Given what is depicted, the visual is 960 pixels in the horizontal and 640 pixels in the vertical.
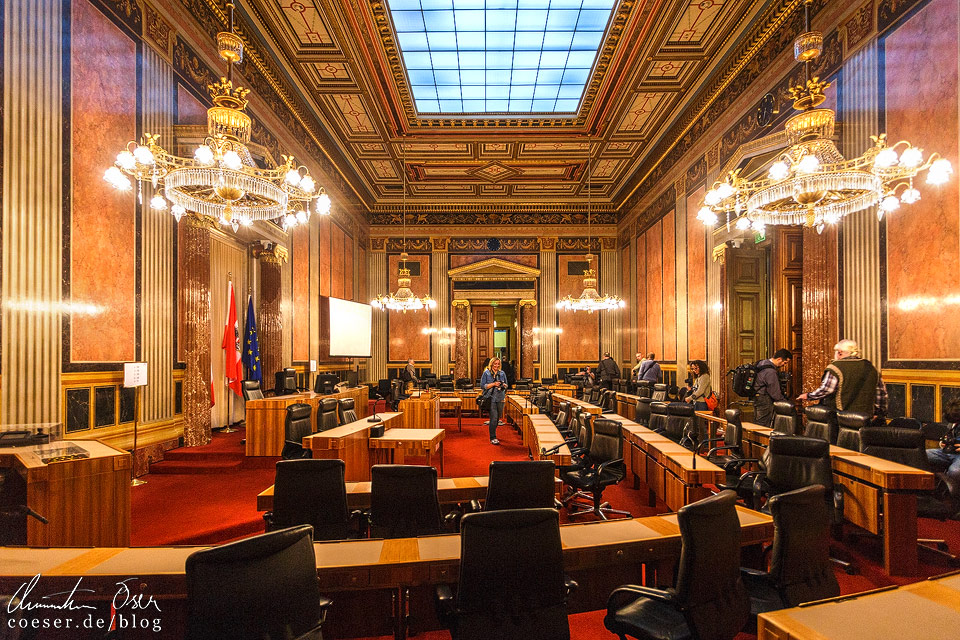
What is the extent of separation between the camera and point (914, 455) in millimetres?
3877

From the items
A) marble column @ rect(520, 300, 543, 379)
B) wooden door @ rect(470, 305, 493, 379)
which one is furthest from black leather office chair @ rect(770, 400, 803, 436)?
wooden door @ rect(470, 305, 493, 379)

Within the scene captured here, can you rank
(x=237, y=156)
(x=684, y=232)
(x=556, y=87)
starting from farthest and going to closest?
(x=684, y=232)
(x=556, y=87)
(x=237, y=156)

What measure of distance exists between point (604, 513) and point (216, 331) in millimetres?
7603

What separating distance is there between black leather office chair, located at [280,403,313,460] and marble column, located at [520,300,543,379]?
10.4m

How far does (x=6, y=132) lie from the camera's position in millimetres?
4082

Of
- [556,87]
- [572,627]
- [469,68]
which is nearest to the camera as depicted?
[572,627]

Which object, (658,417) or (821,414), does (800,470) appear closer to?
(821,414)

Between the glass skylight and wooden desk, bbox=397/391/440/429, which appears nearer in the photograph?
the glass skylight

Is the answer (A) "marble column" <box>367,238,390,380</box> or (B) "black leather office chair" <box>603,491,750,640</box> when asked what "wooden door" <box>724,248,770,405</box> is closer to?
(B) "black leather office chair" <box>603,491,750,640</box>

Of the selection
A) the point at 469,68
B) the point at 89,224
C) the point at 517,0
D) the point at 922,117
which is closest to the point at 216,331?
the point at 89,224

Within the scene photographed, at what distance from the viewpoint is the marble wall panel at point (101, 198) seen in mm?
4730

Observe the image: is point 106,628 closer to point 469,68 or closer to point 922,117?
point 922,117

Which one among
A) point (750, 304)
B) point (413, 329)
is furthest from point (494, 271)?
point (750, 304)

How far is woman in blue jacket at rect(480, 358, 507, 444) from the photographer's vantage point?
8875 mm
